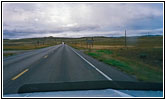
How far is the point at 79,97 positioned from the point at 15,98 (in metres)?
1.48

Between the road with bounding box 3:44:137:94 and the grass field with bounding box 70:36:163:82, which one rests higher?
the road with bounding box 3:44:137:94

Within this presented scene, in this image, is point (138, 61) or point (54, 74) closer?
point (54, 74)

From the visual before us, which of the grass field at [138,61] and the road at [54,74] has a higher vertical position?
the road at [54,74]

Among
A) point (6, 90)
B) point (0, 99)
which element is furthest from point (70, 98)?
point (6, 90)

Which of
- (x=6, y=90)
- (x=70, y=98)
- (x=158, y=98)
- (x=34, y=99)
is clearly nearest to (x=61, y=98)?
(x=70, y=98)

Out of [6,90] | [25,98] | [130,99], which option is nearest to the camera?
[130,99]

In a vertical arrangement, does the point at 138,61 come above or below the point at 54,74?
below

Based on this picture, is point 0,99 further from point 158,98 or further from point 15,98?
point 158,98

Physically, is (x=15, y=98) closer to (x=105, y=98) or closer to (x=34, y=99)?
(x=34, y=99)

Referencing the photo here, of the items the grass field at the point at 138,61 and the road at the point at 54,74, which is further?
the grass field at the point at 138,61

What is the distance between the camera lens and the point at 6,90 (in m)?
6.50

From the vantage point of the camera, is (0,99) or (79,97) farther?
(0,99)

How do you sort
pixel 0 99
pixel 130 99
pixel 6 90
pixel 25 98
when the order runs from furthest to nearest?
pixel 6 90
pixel 0 99
pixel 25 98
pixel 130 99

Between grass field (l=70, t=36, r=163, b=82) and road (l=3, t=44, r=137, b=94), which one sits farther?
Result: grass field (l=70, t=36, r=163, b=82)
